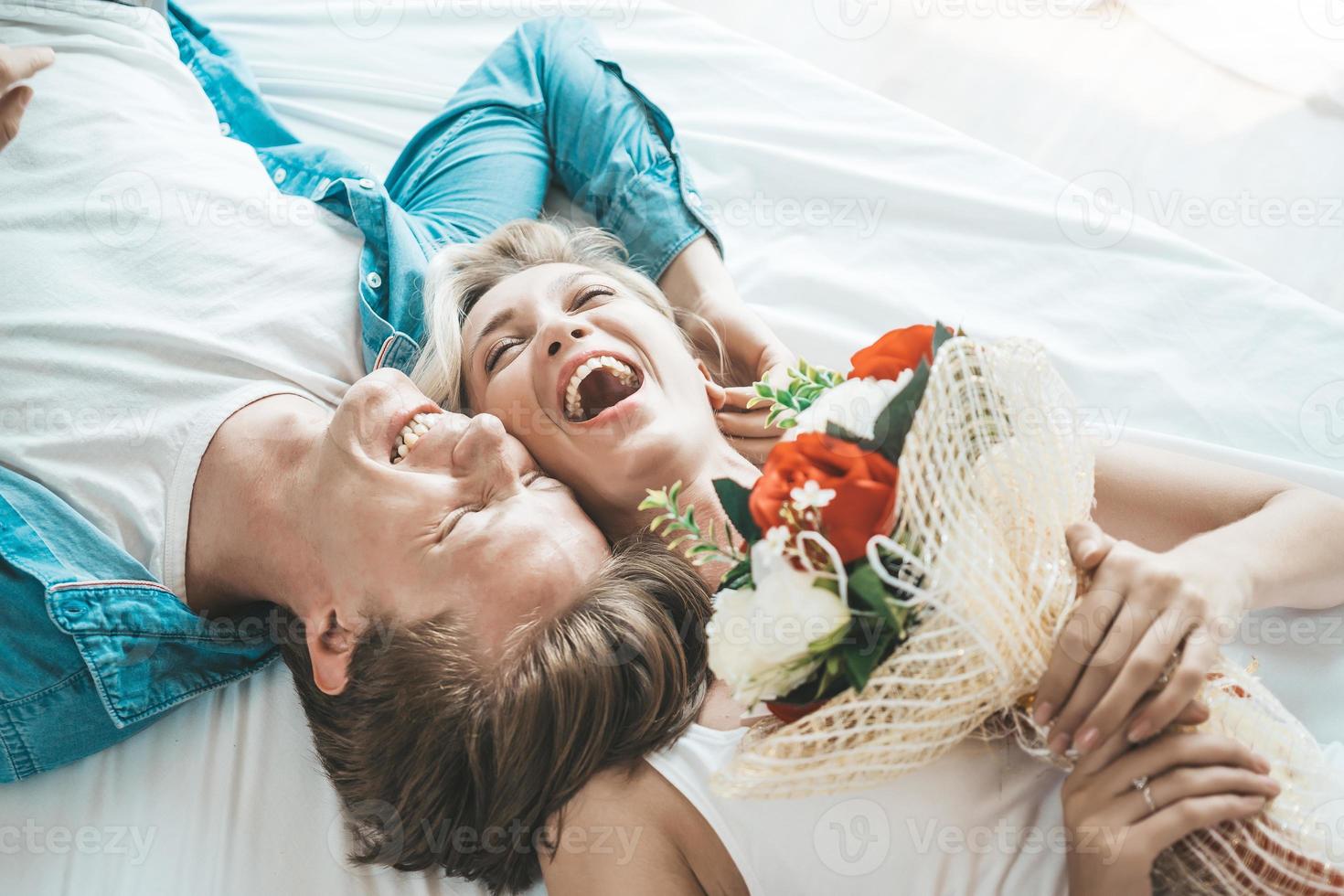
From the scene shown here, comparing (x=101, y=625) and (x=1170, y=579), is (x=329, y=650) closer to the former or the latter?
(x=101, y=625)

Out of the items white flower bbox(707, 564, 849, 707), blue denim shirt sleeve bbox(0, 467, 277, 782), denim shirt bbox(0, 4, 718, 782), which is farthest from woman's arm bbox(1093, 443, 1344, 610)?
blue denim shirt sleeve bbox(0, 467, 277, 782)

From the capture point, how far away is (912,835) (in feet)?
3.91

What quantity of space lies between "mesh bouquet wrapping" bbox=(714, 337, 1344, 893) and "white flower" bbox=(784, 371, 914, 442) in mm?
60

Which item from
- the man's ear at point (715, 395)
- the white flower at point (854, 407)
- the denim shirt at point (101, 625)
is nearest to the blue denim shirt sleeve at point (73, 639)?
the denim shirt at point (101, 625)

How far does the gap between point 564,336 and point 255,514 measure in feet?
1.74

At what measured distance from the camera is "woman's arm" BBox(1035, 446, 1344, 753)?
40.4 inches

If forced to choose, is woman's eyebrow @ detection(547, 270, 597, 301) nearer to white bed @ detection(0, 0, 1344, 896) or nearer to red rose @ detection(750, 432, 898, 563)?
white bed @ detection(0, 0, 1344, 896)

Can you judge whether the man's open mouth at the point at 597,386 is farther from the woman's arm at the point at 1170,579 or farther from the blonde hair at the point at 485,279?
the woman's arm at the point at 1170,579

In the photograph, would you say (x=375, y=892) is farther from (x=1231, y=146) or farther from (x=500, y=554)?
(x=1231, y=146)

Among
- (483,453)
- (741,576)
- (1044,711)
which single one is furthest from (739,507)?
(483,453)

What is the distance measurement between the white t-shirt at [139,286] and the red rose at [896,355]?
3.24ft

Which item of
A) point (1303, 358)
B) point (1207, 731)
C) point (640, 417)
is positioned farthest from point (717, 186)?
point (1207, 731)

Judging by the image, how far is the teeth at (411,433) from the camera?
1.46 meters

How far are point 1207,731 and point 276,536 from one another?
1.23 meters
